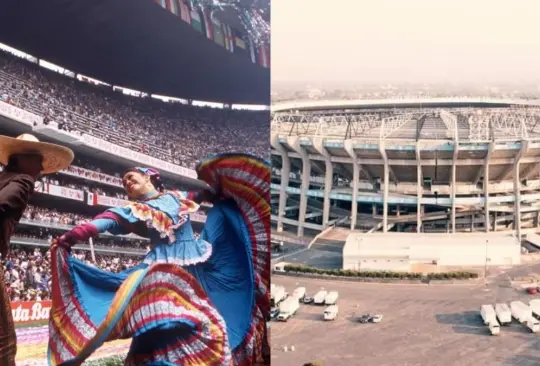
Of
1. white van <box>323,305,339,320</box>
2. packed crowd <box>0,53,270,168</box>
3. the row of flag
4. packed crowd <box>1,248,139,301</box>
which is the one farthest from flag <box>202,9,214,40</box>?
white van <box>323,305,339,320</box>

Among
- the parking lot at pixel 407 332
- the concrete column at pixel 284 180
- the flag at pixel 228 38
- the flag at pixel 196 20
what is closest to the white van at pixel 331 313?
the parking lot at pixel 407 332

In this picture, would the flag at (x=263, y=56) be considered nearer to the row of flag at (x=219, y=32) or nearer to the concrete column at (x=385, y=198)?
the row of flag at (x=219, y=32)

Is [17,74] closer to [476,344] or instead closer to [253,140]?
[253,140]

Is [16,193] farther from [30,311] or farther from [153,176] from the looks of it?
[153,176]

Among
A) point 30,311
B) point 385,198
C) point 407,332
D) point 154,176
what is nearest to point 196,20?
point 154,176

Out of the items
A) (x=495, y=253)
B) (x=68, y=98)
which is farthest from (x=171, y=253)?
(x=495, y=253)
